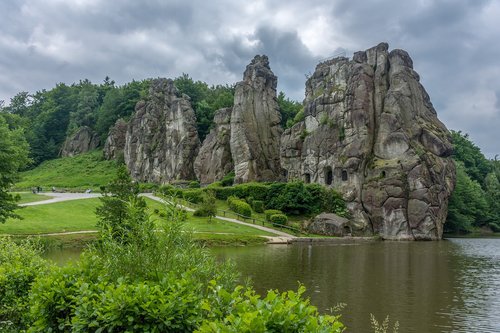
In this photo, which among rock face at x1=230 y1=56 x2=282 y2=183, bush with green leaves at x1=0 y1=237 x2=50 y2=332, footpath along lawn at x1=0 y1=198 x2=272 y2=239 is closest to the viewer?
bush with green leaves at x1=0 y1=237 x2=50 y2=332

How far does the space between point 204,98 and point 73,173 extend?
40195 millimetres

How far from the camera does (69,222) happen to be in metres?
48.6

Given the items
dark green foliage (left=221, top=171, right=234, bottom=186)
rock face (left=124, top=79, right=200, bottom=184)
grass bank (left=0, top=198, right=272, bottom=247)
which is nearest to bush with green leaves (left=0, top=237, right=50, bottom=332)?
grass bank (left=0, top=198, right=272, bottom=247)

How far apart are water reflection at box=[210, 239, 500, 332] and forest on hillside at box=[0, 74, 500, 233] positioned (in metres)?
46.4

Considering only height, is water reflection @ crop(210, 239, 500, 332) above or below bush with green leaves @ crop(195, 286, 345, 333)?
below

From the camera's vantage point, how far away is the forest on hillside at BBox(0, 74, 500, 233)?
277ft

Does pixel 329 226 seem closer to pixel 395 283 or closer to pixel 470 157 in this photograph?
pixel 395 283

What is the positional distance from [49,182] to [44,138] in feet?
118

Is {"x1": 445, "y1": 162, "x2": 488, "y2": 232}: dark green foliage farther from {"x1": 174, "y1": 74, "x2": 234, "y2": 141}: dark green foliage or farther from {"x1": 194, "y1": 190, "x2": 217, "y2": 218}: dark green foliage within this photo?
{"x1": 174, "y1": 74, "x2": 234, "y2": 141}: dark green foliage

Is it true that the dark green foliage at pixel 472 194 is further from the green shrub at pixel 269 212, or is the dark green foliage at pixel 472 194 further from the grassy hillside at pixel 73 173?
the grassy hillside at pixel 73 173

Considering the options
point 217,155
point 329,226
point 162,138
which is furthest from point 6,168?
point 162,138

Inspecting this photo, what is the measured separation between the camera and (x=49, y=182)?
101500 millimetres

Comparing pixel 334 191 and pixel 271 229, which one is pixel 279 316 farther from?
pixel 334 191

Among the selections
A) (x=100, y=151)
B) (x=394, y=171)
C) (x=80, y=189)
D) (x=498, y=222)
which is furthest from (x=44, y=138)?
(x=498, y=222)
